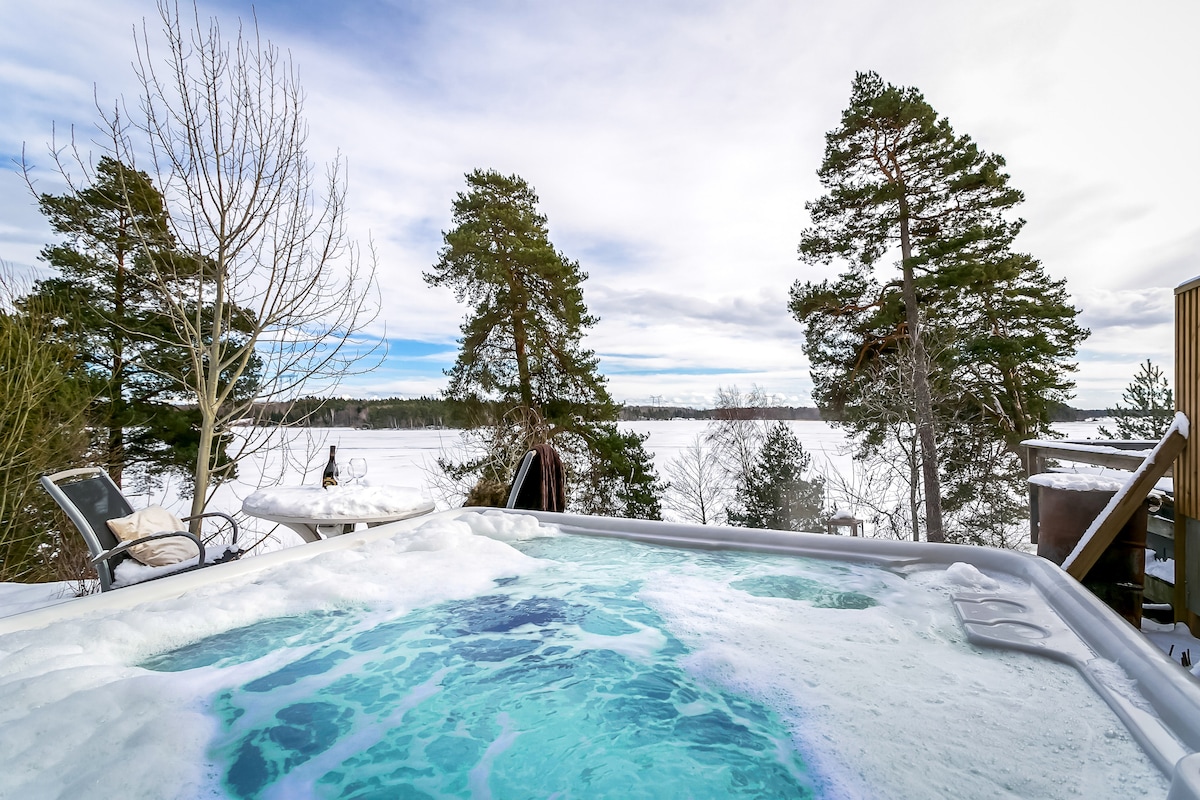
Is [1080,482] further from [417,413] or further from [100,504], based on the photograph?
[417,413]

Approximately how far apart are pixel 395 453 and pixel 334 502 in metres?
6.49

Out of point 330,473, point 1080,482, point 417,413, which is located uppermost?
A: point 417,413

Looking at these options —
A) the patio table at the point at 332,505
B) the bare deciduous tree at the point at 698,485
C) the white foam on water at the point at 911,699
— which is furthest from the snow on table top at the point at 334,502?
the bare deciduous tree at the point at 698,485

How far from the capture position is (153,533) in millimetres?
2828

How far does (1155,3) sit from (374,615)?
23.3ft

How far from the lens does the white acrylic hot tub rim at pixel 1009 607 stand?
1062 millimetres

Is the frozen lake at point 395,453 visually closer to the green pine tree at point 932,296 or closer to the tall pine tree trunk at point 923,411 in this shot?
the green pine tree at point 932,296

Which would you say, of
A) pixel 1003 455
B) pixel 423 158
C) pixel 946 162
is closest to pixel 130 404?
pixel 423 158

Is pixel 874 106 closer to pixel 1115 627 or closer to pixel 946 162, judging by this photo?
pixel 946 162

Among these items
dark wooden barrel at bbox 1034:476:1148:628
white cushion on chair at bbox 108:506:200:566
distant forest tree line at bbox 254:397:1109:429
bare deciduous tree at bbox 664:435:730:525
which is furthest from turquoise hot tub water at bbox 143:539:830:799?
bare deciduous tree at bbox 664:435:730:525

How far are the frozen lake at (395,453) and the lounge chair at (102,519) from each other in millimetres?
1363

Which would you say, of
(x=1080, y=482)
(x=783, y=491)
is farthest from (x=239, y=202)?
(x=783, y=491)

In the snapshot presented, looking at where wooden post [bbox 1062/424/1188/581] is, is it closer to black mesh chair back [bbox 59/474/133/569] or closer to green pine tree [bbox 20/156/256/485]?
black mesh chair back [bbox 59/474/133/569]

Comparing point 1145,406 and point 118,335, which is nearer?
point 1145,406
